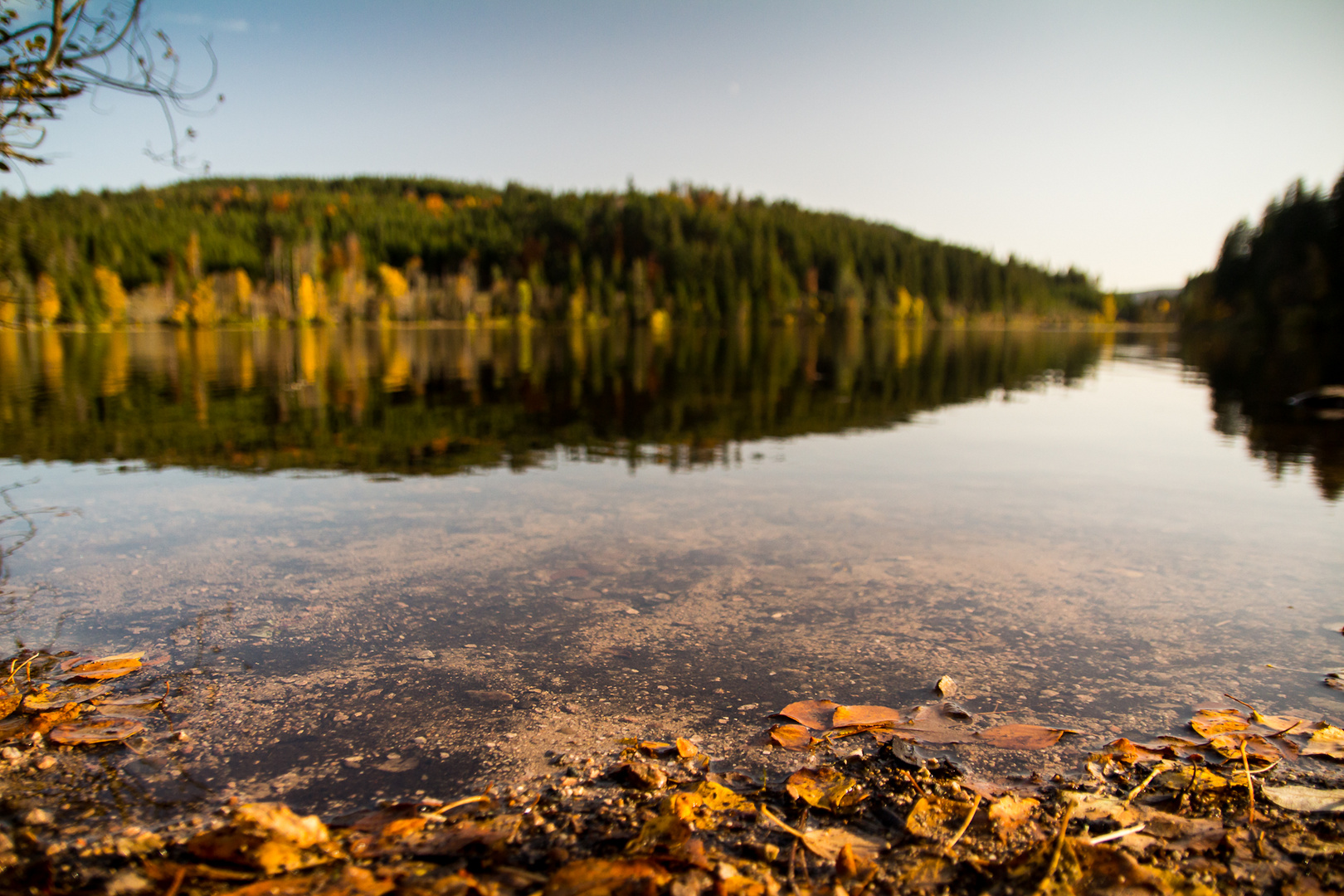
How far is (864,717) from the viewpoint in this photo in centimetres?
384

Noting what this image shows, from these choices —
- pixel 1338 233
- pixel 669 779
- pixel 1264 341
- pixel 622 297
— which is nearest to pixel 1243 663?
pixel 669 779

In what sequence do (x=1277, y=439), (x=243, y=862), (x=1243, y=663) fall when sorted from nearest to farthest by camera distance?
(x=243, y=862), (x=1243, y=663), (x=1277, y=439)

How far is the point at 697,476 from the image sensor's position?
33.6 feet

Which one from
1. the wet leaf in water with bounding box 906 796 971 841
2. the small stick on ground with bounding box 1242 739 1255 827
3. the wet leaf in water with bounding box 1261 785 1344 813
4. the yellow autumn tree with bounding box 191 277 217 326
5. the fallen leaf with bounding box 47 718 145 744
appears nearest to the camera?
the wet leaf in water with bounding box 906 796 971 841

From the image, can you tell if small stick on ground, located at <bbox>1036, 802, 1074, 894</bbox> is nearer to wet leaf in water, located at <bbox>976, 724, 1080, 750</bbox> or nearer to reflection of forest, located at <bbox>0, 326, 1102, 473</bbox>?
wet leaf in water, located at <bbox>976, 724, 1080, 750</bbox>

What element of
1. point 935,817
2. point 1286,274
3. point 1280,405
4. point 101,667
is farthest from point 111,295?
point 1286,274

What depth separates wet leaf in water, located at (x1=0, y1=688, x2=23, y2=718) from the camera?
3.72 m

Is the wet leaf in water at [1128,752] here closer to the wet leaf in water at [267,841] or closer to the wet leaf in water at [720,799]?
the wet leaf in water at [720,799]

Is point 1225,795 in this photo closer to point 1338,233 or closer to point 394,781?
point 394,781

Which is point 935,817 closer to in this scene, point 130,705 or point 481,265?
point 130,705

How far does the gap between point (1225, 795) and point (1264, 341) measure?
254 feet

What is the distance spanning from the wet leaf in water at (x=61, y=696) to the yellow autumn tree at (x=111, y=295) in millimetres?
117326

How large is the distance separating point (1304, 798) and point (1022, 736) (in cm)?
111

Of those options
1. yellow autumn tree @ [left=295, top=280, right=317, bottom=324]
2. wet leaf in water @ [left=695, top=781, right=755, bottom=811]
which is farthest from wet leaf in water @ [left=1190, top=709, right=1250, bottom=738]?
yellow autumn tree @ [left=295, top=280, right=317, bottom=324]
